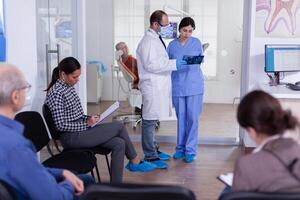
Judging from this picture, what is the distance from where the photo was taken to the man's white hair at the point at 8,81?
5.53ft

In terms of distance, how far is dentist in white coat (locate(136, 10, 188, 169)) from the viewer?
369cm

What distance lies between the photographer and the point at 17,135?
1599 millimetres

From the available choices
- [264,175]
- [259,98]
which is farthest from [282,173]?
[259,98]

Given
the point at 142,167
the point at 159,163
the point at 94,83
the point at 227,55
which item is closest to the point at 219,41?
the point at 227,55

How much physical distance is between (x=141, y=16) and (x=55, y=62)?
152 cm

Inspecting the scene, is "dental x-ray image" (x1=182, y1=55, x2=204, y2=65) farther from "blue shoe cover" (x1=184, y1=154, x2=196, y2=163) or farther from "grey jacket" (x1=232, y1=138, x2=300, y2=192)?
"grey jacket" (x1=232, y1=138, x2=300, y2=192)

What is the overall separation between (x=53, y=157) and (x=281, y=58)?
96.6 inches

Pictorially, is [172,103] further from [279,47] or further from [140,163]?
[279,47]

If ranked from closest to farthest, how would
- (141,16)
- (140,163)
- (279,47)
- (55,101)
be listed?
(55,101)
(140,163)
(279,47)
(141,16)

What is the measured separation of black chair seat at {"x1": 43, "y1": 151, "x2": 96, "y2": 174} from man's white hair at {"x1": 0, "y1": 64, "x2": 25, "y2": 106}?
0.92m

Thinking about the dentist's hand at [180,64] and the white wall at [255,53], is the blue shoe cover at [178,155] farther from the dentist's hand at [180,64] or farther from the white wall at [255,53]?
the dentist's hand at [180,64]

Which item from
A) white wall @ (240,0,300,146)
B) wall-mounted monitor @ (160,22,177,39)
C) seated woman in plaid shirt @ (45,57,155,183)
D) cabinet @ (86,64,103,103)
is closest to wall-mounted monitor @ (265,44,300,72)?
white wall @ (240,0,300,146)

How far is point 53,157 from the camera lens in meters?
2.70

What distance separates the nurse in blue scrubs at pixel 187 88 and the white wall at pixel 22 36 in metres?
1.40
